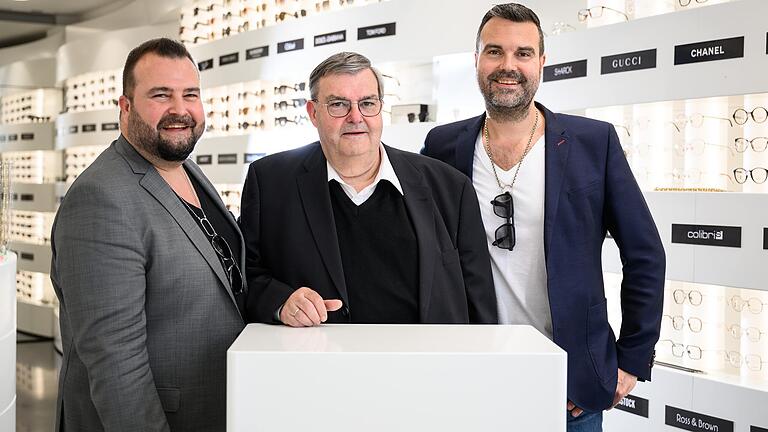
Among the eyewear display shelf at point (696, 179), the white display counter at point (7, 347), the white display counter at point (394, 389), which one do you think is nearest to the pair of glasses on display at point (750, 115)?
the eyewear display shelf at point (696, 179)

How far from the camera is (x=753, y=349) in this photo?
4.77 m

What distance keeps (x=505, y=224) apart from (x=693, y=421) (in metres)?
2.62

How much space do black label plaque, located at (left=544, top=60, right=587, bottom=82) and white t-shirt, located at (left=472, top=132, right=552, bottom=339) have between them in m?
2.61

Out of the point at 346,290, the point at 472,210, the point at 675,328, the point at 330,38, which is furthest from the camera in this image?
the point at 330,38

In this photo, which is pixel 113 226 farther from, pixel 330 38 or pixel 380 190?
pixel 330 38

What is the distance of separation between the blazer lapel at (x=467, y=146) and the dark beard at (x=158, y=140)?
2.98 ft

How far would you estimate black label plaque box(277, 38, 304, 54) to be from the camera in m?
7.68

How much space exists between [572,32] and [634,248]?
2.79 metres

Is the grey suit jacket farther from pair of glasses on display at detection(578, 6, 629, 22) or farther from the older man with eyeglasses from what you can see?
pair of glasses on display at detection(578, 6, 629, 22)

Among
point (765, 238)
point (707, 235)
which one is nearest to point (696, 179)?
point (707, 235)

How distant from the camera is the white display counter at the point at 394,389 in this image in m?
1.73

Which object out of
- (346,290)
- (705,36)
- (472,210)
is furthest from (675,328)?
(346,290)

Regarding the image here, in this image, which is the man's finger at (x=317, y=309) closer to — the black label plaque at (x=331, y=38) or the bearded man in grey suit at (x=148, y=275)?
the bearded man in grey suit at (x=148, y=275)

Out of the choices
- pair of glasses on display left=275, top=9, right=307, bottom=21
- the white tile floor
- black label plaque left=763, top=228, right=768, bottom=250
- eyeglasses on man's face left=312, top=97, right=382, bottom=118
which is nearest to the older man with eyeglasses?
eyeglasses on man's face left=312, top=97, right=382, bottom=118
